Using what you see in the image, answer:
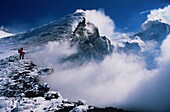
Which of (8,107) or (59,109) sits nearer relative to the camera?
(59,109)

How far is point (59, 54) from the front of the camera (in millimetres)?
186625

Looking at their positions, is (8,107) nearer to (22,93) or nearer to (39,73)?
(22,93)

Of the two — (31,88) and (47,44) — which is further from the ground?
(47,44)

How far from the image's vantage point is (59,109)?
203 feet

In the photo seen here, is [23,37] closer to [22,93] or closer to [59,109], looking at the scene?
[22,93]

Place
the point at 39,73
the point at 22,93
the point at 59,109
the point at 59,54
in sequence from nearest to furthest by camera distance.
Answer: the point at 59,109, the point at 22,93, the point at 39,73, the point at 59,54

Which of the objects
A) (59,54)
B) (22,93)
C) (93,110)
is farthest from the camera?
(59,54)

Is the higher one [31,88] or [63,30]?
[63,30]

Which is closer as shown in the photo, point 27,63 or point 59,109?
point 59,109

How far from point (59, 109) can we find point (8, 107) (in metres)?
12.7

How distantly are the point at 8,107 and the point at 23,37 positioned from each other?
130 meters

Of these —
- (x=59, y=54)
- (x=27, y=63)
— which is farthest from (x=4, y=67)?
(x=59, y=54)

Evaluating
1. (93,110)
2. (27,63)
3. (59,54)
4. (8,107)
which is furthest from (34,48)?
(93,110)

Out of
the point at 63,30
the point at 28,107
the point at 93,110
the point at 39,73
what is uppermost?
the point at 63,30
